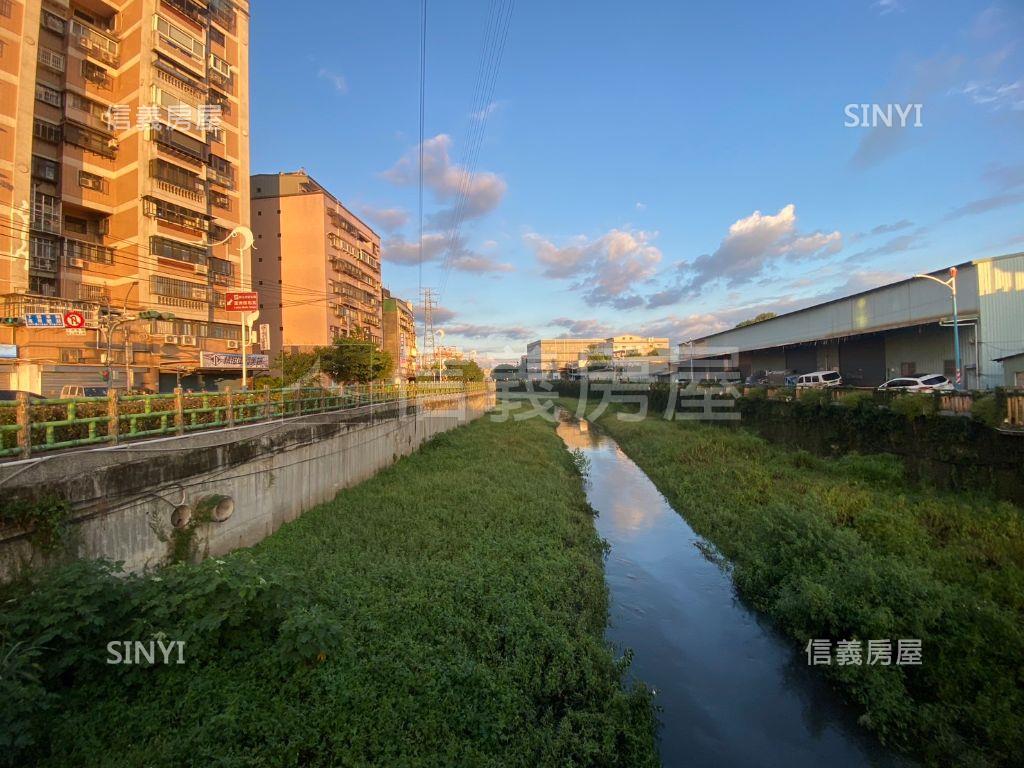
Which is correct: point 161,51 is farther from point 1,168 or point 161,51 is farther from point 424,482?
point 424,482

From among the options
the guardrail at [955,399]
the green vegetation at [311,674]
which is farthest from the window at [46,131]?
the guardrail at [955,399]

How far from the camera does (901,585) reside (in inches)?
310

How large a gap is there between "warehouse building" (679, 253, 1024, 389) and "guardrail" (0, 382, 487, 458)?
25.5m

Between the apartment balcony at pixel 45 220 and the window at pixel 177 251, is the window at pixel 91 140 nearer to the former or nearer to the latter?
the apartment balcony at pixel 45 220

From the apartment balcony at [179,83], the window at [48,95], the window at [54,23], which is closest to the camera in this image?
the window at [48,95]

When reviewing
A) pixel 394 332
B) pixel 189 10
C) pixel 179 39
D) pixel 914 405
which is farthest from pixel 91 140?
pixel 394 332

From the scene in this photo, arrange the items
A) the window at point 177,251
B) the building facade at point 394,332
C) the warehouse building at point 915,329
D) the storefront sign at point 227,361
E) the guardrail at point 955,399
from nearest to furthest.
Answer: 1. the guardrail at point 955,399
2. the warehouse building at point 915,329
3. the window at point 177,251
4. the storefront sign at point 227,361
5. the building facade at point 394,332

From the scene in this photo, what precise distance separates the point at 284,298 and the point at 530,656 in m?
44.1

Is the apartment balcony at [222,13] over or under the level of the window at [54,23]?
over

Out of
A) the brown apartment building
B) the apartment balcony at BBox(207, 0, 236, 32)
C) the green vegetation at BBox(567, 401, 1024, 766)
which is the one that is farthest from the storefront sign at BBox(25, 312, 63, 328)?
the green vegetation at BBox(567, 401, 1024, 766)

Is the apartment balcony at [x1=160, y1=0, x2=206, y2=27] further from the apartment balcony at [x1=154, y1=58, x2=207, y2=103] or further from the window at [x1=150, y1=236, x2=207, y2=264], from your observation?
the window at [x1=150, y1=236, x2=207, y2=264]

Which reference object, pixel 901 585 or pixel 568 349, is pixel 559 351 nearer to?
pixel 568 349

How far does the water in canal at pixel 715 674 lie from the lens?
6.43 meters

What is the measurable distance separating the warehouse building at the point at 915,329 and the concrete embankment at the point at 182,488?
24691 mm
